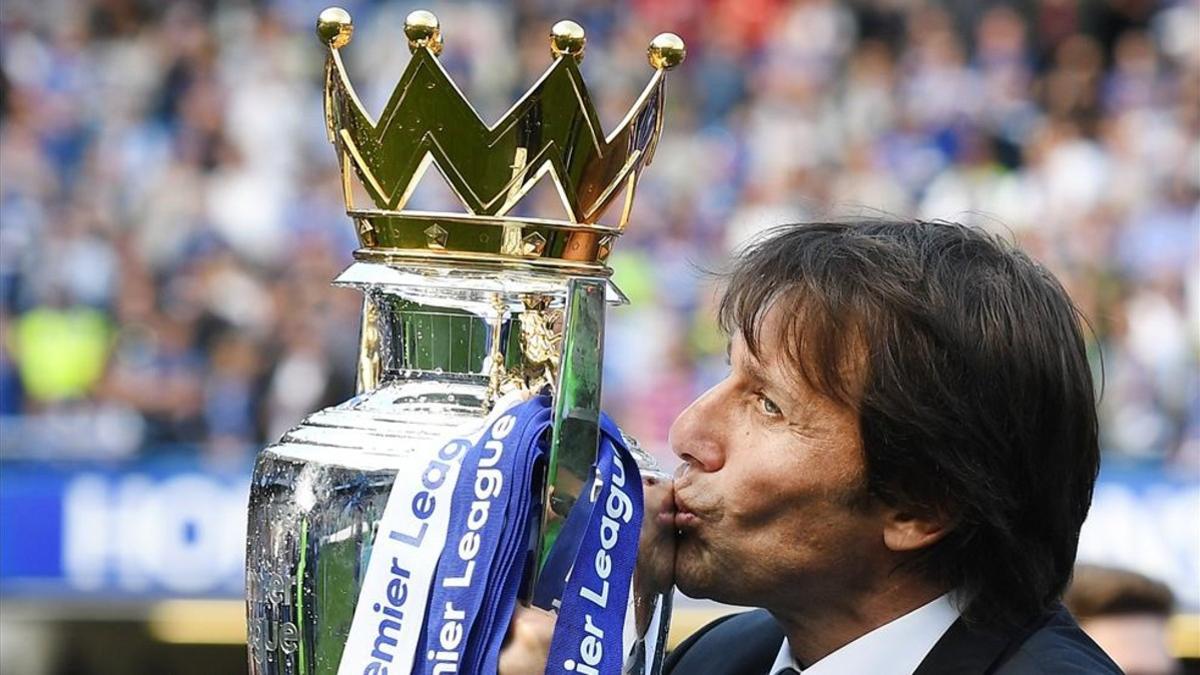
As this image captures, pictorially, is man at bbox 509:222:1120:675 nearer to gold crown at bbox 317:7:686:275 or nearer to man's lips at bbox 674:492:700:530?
man's lips at bbox 674:492:700:530

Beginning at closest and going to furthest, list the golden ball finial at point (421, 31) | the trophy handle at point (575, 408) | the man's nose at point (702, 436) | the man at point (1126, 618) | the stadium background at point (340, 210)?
the trophy handle at point (575, 408) → the golden ball finial at point (421, 31) → the man's nose at point (702, 436) → the man at point (1126, 618) → the stadium background at point (340, 210)

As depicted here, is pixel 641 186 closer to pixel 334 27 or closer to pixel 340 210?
pixel 340 210

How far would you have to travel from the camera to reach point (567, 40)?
1.52 m

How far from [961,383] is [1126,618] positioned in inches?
53.3

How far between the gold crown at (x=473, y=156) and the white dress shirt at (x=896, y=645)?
421 millimetres

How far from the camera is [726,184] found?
7621mm

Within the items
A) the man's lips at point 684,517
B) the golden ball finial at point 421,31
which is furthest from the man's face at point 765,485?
the golden ball finial at point 421,31

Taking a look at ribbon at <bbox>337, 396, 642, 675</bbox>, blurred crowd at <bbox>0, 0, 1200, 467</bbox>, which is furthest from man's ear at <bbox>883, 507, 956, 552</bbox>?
blurred crowd at <bbox>0, 0, 1200, 467</bbox>

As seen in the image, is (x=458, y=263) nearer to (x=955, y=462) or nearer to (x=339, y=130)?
(x=339, y=130)

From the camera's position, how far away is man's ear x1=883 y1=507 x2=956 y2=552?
167cm

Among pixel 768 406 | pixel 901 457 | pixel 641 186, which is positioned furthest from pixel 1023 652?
pixel 641 186

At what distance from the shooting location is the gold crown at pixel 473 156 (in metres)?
1.53

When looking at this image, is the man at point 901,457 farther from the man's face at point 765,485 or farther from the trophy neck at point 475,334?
the trophy neck at point 475,334

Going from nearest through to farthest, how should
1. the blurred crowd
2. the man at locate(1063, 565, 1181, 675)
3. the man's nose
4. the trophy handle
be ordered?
the trophy handle < the man's nose < the man at locate(1063, 565, 1181, 675) < the blurred crowd
